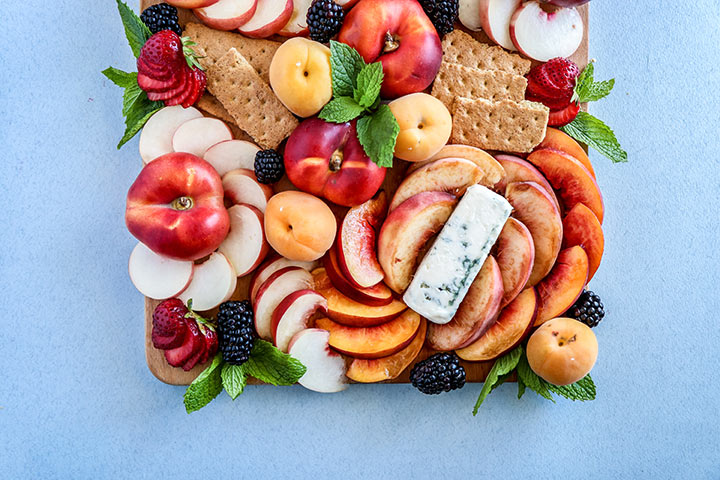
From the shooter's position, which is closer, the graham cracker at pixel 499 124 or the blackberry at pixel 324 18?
the blackberry at pixel 324 18

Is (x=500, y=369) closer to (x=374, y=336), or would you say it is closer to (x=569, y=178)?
(x=374, y=336)

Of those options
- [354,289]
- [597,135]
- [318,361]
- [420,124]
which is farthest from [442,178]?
[318,361]

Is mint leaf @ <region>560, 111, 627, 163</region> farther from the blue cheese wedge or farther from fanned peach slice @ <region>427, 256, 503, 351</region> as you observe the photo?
fanned peach slice @ <region>427, 256, 503, 351</region>

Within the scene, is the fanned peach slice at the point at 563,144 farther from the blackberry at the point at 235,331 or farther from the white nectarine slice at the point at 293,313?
the blackberry at the point at 235,331

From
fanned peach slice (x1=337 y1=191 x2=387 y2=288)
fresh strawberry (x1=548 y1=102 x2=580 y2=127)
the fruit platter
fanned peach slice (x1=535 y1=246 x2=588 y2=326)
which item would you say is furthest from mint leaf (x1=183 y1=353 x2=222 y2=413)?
fresh strawberry (x1=548 y1=102 x2=580 y2=127)

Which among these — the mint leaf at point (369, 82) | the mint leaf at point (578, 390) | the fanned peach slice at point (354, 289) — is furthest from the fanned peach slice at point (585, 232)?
the mint leaf at point (369, 82)
